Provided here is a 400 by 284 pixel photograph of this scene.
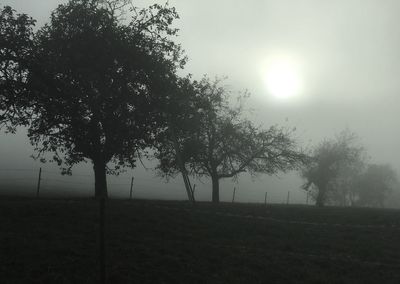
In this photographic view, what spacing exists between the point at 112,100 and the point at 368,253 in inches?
694

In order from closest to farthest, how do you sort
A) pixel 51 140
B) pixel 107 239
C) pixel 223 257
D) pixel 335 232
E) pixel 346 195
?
1. pixel 223 257
2. pixel 107 239
3. pixel 335 232
4. pixel 51 140
5. pixel 346 195

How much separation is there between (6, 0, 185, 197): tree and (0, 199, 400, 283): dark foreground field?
659cm

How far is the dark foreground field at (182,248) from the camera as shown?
12.6 m

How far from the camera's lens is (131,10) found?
32031 mm

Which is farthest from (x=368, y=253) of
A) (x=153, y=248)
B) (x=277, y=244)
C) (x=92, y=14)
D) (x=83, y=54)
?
(x=92, y=14)

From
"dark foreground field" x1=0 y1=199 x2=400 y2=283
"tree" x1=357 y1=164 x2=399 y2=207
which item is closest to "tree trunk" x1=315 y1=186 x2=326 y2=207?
"dark foreground field" x1=0 y1=199 x2=400 y2=283

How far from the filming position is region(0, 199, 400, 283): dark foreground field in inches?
498

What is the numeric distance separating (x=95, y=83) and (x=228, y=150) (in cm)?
1977

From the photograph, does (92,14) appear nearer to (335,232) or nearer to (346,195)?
(335,232)

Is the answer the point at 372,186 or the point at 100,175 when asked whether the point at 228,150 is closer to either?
the point at 100,175

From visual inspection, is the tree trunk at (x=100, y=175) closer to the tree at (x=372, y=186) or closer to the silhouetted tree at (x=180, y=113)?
the silhouetted tree at (x=180, y=113)

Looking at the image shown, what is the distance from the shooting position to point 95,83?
2819cm

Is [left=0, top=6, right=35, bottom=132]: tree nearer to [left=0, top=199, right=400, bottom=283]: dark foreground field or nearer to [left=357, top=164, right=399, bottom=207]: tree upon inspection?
[left=0, top=199, right=400, bottom=283]: dark foreground field

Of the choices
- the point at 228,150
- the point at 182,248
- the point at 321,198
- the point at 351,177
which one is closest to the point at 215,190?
the point at 228,150
